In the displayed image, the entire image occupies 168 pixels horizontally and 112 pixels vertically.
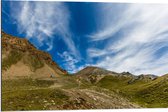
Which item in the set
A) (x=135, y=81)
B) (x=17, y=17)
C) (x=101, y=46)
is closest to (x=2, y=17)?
(x=17, y=17)

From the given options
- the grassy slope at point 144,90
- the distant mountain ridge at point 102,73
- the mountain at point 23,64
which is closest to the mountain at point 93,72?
the distant mountain ridge at point 102,73

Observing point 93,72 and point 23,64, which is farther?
point 23,64

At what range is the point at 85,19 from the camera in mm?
26766

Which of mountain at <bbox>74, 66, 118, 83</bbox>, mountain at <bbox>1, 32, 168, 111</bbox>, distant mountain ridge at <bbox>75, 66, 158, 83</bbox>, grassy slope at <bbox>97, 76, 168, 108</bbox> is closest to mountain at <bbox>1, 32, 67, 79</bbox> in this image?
mountain at <bbox>1, 32, 168, 111</bbox>

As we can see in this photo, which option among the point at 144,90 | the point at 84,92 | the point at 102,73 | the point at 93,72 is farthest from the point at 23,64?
the point at 84,92

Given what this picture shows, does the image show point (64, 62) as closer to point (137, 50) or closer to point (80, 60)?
point (80, 60)

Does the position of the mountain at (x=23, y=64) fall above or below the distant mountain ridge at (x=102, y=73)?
above

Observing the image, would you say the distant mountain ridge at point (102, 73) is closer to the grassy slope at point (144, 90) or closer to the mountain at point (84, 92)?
the mountain at point (84, 92)

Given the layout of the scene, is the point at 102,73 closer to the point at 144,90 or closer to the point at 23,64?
the point at 144,90

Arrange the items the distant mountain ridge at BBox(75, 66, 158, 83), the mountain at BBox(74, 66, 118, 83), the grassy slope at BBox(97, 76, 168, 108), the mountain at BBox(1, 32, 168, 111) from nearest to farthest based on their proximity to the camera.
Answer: the mountain at BBox(1, 32, 168, 111) < the mountain at BBox(74, 66, 118, 83) < the distant mountain ridge at BBox(75, 66, 158, 83) < the grassy slope at BBox(97, 76, 168, 108)

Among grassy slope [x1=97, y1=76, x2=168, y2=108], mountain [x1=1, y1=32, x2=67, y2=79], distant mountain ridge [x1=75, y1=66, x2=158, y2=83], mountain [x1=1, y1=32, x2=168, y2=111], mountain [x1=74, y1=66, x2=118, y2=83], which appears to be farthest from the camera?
mountain [x1=1, y1=32, x2=67, y2=79]

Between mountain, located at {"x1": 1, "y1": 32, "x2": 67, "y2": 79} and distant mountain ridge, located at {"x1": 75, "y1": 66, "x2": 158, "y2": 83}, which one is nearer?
distant mountain ridge, located at {"x1": 75, "y1": 66, "x2": 158, "y2": 83}

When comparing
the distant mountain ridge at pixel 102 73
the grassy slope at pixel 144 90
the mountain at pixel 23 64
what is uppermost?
the mountain at pixel 23 64

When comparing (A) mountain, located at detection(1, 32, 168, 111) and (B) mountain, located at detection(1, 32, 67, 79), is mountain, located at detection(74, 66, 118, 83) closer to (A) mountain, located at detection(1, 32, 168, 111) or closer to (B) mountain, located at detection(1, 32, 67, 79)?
(A) mountain, located at detection(1, 32, 168, 111)
